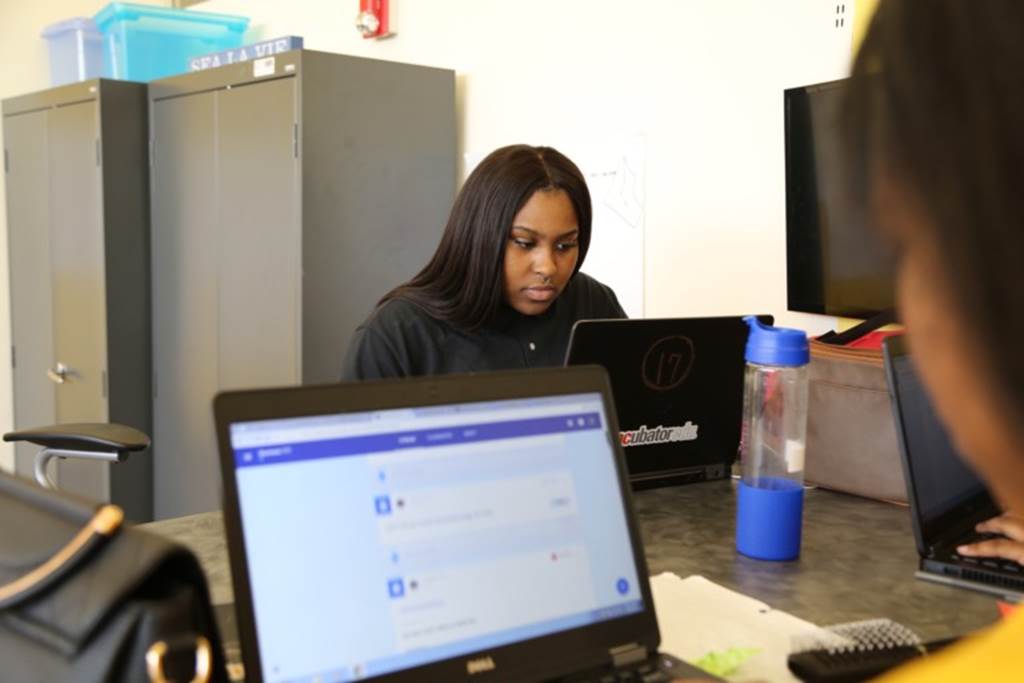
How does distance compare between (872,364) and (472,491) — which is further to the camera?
(872,364)

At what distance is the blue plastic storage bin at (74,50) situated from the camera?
12.2 feet

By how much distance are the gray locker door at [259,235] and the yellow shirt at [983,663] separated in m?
2.29

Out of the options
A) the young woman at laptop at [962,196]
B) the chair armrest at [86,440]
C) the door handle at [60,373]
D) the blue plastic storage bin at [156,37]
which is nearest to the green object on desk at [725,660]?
the young woman at laptop at [962,196]

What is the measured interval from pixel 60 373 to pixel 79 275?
1.31ft

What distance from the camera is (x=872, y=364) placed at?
4.90ft

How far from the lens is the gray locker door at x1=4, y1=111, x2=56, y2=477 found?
3572mm

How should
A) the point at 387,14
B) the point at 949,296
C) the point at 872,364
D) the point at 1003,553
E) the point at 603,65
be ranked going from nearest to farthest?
the point at 949,296
the point at 1003,553
the point at 872,364
the point at 603,65
the point at 387,14

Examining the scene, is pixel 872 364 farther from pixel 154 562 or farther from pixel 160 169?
pixel 160 169

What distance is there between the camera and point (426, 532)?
796 mm

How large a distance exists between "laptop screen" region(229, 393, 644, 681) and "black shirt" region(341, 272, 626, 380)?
96 centimetres

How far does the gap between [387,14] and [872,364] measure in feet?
7.36

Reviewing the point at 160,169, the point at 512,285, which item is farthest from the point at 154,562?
the point at 160,169

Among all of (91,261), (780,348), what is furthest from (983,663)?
(91,261)

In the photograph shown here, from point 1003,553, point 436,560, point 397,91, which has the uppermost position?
point 397,91
